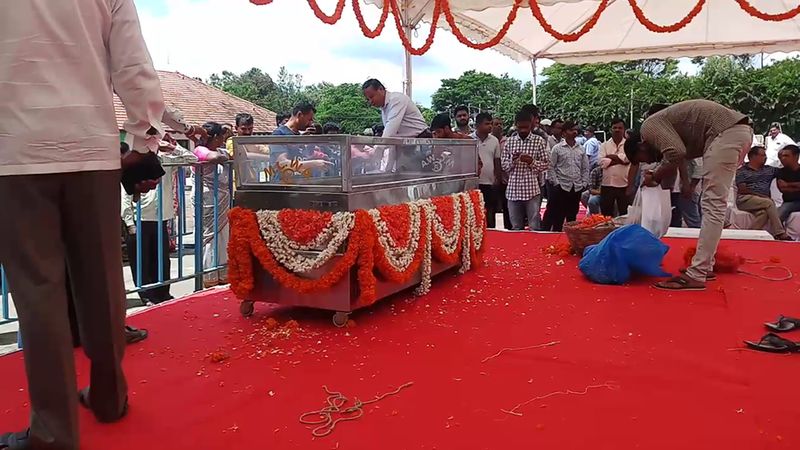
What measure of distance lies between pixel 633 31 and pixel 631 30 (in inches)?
2.5

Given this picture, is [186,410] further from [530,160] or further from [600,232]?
[530,160]

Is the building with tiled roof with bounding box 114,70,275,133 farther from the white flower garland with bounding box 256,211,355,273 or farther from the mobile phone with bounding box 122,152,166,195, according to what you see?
the mobile phone with bounding box 122,152,166,195

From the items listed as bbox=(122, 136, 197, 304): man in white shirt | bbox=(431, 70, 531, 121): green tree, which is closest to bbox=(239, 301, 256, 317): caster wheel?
bbox=(122, 136, 197, 304): man in white shirt

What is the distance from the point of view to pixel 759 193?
25.1ft

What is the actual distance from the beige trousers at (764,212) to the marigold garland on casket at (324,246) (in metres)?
5.13

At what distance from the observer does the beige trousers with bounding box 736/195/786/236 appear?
7.33 meters

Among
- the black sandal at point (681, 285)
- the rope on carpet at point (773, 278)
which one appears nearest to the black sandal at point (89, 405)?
the black sandal at point (681, 285)

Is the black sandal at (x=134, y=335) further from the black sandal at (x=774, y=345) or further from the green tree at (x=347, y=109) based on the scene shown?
the green tree at (x=347, y=109)

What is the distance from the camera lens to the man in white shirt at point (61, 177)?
1948mm

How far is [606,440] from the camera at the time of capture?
2234mm

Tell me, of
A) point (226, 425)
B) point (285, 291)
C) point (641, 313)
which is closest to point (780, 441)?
point (641, 313)

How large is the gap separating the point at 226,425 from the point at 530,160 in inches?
216

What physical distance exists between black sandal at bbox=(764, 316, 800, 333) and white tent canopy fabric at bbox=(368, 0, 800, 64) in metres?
6.39

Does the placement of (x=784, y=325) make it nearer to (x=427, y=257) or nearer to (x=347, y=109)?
(x=427, y=257)
